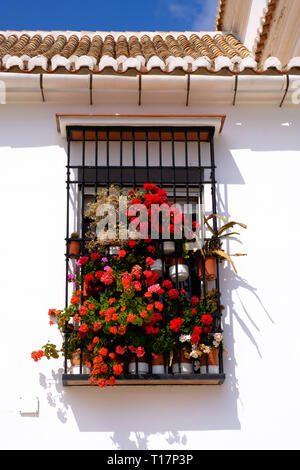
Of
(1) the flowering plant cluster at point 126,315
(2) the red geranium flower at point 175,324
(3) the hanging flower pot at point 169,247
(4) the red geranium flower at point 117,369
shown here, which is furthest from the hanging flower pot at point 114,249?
(4) the red geranium flower at point 117,369

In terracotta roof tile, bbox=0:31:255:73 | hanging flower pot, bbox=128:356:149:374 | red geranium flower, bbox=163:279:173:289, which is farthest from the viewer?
terracotta roof tile, bbox=0:31:255:73

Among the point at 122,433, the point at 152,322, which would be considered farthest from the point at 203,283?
the point at 122,433

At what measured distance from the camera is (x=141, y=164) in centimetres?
612

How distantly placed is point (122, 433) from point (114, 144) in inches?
101

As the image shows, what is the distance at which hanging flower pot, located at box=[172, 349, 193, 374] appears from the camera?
5.35 meters

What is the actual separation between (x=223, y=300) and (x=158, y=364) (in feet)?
2.65

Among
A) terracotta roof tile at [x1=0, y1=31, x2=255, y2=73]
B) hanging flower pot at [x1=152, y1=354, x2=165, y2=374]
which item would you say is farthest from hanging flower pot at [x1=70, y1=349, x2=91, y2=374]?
terracotta roof tile at [x1=0, y1=31, x2=255, y2=73]

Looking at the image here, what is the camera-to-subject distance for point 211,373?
17.4 ft

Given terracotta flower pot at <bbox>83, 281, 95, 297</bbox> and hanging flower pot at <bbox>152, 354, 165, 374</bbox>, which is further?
terracotta flower pot at <bbox>83, 281, 95, 297</bbox>

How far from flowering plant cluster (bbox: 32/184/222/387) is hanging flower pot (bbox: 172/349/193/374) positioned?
0.07 meters

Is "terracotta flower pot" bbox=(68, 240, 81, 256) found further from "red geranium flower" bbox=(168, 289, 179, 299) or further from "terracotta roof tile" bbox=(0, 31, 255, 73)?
"terracotta roof tile" bbox=(0, 31, 255, 73)

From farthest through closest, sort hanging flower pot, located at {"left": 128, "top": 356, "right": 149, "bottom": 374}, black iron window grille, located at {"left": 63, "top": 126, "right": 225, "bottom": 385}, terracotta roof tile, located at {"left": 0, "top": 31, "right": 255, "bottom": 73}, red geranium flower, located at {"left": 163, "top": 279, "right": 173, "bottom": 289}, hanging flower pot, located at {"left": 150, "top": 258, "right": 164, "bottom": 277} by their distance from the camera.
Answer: terracotta roof tile, located at {"left": 0, "top": 31, "right": 255, "bottom": 73} < black iron window grille, located at {"left": 63, "top": 126, "right": 225, "bottom": 385} < hanging flower pot, located at {"left": 150, "top": 258, "right": 164, "bottom": 277} < red geranium flower, located at {"left": 163, "top": 279, "right": 173, "bottom": 289} < hanging flower pot, located at {"left": 128, "top": 356, "right": 149, "bottom": 374}
